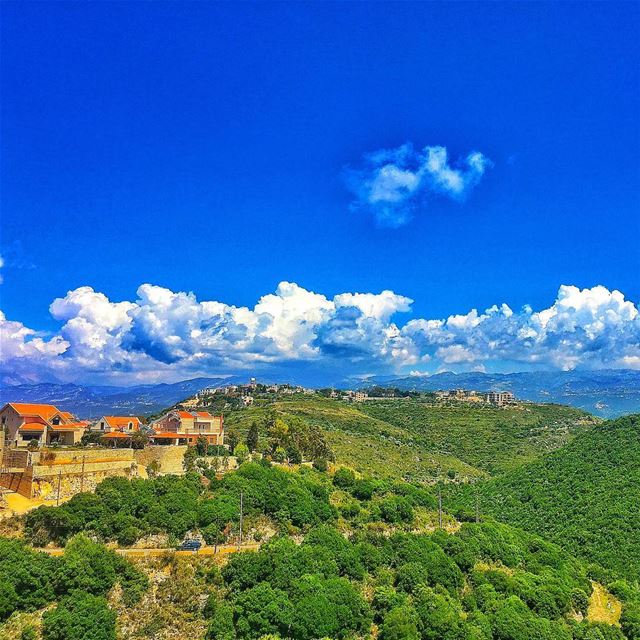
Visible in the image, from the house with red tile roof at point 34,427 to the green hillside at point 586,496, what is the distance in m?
41.0

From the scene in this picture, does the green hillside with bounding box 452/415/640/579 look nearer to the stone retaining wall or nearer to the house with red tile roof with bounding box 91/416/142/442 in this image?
the stone retaining wall

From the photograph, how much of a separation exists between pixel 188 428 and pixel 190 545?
2188cm

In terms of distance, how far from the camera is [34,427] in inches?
1702

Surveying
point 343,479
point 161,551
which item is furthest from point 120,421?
point 161,551

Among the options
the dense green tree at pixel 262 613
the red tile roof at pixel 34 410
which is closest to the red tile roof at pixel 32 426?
the red tile roof at pixel 34 410

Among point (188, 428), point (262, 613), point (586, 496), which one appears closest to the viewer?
point (262, 613)

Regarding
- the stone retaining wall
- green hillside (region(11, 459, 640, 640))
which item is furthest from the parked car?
the stone retaining wall

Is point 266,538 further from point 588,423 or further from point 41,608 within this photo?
point 588,423

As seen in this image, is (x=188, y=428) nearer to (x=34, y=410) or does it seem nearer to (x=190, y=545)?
(x=34, y=410)

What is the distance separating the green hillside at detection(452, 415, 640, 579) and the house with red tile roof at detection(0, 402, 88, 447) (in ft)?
134

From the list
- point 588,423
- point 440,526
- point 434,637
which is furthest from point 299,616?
point 588,423

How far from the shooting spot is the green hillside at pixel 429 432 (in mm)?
74850

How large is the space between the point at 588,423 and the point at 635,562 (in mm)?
77796

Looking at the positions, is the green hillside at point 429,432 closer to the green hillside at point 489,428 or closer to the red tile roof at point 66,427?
the green hillside at point 489,428
